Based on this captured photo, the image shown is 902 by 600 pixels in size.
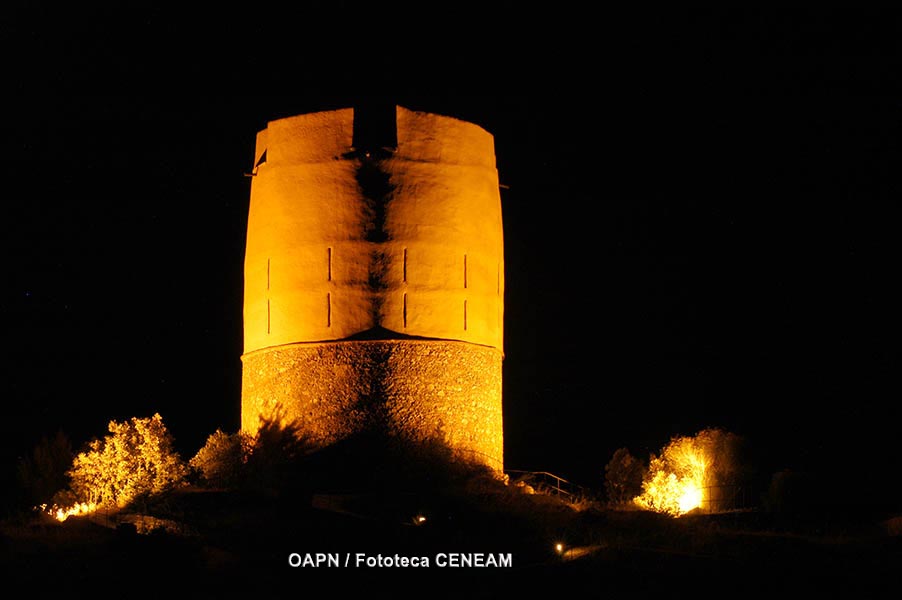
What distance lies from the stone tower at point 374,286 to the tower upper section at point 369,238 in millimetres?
25

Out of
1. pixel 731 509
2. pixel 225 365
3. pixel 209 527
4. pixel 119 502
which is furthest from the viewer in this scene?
pixel 225 365

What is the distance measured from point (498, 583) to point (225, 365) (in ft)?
69.3

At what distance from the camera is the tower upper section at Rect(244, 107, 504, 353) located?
29891 millimetres

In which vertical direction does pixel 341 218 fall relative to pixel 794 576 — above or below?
above

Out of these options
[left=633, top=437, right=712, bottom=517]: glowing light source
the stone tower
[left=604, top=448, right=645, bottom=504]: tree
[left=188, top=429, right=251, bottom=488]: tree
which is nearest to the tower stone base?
the stone tower

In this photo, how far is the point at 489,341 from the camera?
30.9 m

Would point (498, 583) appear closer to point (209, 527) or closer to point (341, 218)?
point (209, 527)

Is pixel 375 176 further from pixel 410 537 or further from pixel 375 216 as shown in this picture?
pixel 410 537

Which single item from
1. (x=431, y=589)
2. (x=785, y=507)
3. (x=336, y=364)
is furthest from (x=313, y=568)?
(x=785, y=507)

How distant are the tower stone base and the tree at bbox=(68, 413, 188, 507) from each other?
5.45ft

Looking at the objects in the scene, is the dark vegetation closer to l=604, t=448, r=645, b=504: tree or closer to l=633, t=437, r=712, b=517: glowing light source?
l=633, t=437, r=712, b=517: glowing light source

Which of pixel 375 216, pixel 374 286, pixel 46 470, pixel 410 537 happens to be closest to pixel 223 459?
pixel 374 286

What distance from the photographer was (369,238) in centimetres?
3005

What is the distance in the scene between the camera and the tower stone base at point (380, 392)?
2928cm
